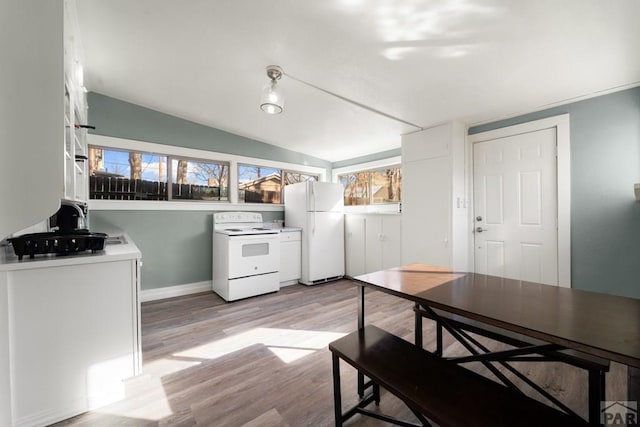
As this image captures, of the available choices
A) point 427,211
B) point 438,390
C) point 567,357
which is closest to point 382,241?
point 427,211

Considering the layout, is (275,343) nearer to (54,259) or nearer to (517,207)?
(54,259)

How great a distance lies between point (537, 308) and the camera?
→ 37.7 inches

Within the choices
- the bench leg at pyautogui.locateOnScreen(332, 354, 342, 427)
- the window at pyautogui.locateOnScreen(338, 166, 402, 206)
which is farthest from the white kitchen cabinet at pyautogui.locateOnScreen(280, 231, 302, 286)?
the bench leg at pyautogui.locateOnScreen(332, 354, 342, 427)

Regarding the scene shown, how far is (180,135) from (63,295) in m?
2.58

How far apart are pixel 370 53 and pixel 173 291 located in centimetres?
355

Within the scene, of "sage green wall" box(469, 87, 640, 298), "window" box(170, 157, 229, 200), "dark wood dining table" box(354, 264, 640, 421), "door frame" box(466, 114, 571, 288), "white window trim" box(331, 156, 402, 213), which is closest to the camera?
"dark wood dining table" box(354, 264, 640, 421)

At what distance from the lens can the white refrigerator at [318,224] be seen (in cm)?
382

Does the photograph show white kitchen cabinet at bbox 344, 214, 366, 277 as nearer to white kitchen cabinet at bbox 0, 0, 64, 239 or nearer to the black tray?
the black tray

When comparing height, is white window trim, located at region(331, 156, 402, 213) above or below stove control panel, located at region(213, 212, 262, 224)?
above

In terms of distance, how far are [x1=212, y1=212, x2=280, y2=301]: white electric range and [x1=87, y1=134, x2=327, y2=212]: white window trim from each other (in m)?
0.24

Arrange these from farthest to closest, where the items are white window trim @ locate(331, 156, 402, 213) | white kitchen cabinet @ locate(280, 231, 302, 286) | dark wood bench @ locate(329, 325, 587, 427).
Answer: white window trim @ locate(331, 156, 402, 213)
white kitchen cabinet @ locate(280, 231, 302, 286)
dark wood bench @ locate(329, 325, 587, 427)

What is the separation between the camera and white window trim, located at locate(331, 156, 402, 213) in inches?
155

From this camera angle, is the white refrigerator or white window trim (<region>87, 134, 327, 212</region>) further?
the white refrigerator

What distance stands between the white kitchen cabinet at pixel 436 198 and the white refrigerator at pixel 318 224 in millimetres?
1124
